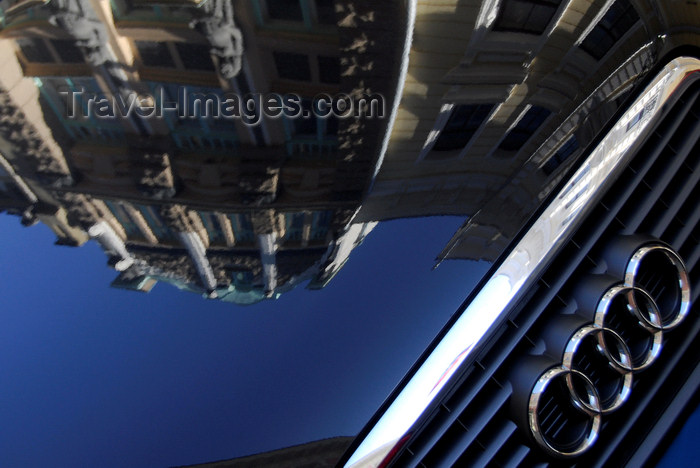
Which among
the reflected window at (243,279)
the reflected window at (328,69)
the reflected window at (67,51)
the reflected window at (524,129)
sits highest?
the reflected window at (524,129)

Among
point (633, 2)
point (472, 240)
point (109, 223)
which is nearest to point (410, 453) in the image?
point (472, 240)

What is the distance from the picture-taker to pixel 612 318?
6.38 ft

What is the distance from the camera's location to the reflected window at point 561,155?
5.86ft

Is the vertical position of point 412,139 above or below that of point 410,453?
above

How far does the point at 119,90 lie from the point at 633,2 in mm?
1720

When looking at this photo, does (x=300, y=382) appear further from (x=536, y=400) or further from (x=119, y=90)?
(x=119, y=90)

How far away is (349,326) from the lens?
4.73 feet

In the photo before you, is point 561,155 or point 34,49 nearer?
point 34,49

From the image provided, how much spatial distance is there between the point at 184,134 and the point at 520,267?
1089 millimetres

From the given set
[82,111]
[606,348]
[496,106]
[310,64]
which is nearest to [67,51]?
[82,111]

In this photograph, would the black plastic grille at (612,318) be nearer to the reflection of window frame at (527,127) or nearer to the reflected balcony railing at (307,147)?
the reflection of window frame at (527,127)

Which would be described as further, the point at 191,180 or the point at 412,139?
the point at 412,139

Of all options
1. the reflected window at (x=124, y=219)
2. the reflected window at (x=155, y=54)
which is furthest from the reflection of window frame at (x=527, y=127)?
the reflected window at (x=124, y=219)

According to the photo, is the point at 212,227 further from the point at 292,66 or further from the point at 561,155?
the point at 561,155
